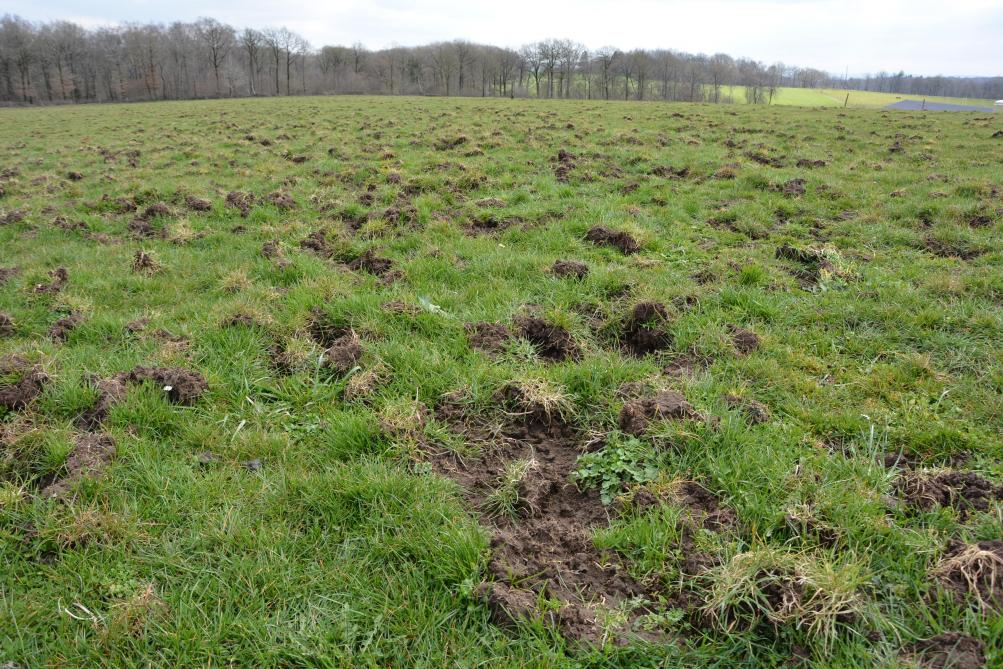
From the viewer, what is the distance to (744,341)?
4535mm

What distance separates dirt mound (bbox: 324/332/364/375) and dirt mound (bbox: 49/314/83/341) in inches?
104

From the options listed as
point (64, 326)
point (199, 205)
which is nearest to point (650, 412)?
point (64, 326)

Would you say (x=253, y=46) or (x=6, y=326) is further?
(x=253, y=46)

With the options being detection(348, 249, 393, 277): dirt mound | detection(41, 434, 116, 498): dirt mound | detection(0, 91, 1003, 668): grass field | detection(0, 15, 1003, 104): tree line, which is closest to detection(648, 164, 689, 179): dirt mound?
detection(0, 91, 1003, 668): grass field

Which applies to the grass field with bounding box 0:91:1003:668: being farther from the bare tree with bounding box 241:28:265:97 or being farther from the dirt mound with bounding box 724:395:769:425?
the bare tree with bounding box 241:28:265:97

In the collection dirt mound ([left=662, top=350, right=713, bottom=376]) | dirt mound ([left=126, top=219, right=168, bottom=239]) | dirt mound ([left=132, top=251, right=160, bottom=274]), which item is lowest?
dirt mound ([left=662, top=350, right=713, bottom=376])

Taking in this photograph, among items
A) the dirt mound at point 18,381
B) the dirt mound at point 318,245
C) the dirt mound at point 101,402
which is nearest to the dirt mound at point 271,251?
the dirt mound at point 318,245

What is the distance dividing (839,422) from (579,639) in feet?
8.01

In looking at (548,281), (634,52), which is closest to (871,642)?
(548,281)

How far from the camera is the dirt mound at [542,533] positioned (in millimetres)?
2346

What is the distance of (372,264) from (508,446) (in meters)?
3.89

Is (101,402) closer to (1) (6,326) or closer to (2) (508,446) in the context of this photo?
(1) (6,326)

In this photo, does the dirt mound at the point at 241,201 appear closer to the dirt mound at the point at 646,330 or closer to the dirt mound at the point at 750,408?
the dirt mound at the point at 646,330

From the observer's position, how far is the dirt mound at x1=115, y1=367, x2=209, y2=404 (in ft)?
12.6
